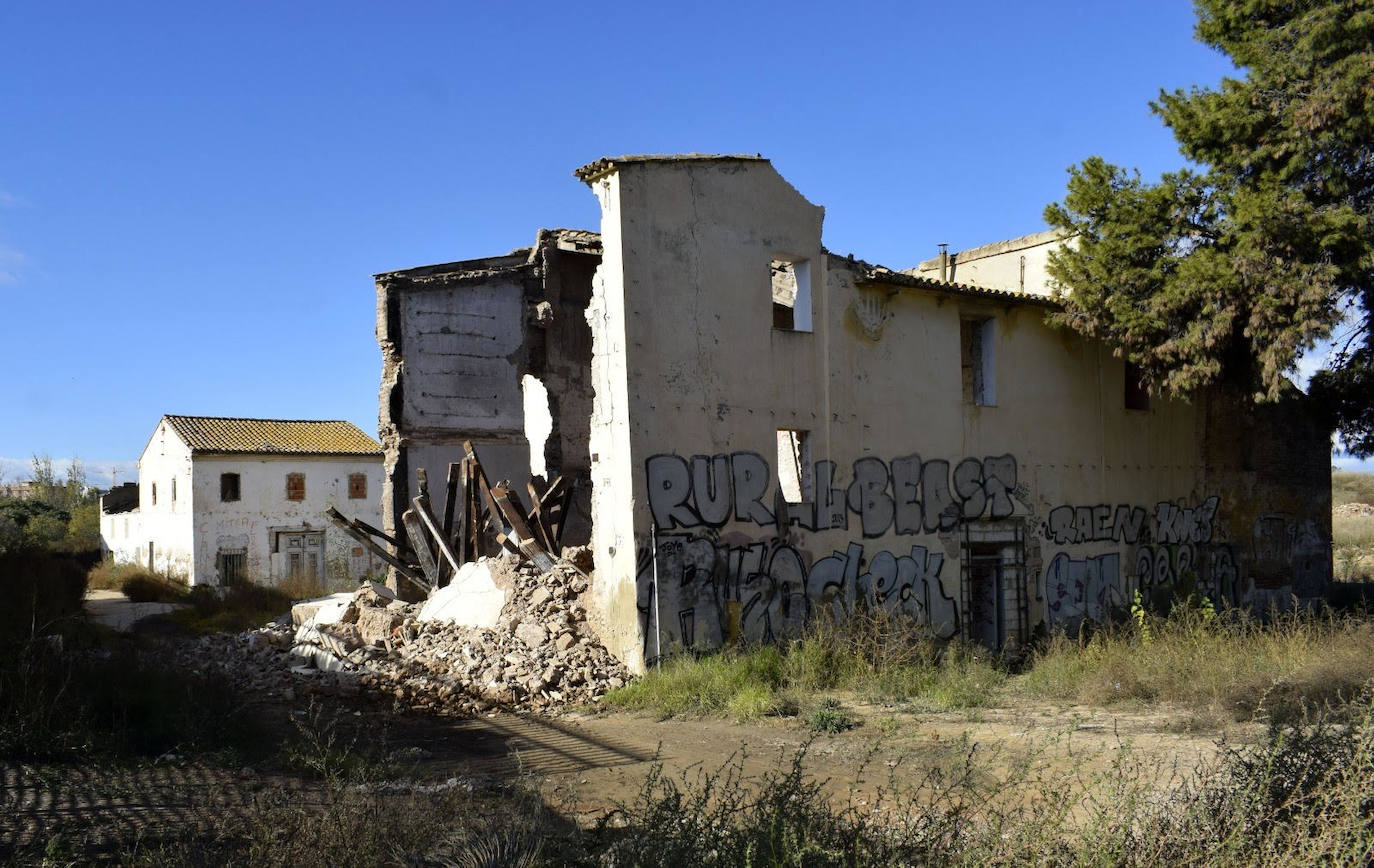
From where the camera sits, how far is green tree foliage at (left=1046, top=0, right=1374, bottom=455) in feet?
41.9

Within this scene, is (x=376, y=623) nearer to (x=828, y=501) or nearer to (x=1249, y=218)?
(x=828, y=501)

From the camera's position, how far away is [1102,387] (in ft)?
57.0

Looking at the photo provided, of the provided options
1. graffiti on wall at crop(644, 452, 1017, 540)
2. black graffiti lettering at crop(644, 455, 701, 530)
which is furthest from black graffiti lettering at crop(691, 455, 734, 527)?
black graffiti lettering at crop(644, 455, 701, 530)

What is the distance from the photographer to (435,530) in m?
16.3

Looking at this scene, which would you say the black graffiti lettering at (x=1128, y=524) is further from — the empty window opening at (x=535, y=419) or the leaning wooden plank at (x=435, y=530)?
the leaning wooden plank at (x=435, y=530)

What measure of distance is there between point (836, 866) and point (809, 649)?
7492 mm

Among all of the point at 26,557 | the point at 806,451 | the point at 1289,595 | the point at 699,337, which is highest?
the point at 699,337

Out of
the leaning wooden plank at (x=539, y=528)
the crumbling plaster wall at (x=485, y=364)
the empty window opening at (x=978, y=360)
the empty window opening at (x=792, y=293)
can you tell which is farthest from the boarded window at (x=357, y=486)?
the empty window opening at (x=978, y=360)

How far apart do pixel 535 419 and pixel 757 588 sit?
24.7 ft

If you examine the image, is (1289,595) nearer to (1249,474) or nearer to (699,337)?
(1249,474)

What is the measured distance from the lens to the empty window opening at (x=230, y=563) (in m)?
33.4

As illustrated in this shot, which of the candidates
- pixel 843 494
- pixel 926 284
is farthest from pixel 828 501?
pixel 926 284

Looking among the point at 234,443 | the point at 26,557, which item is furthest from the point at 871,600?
the point at 234,443

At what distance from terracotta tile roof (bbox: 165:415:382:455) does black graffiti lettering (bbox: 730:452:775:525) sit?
2593cm
